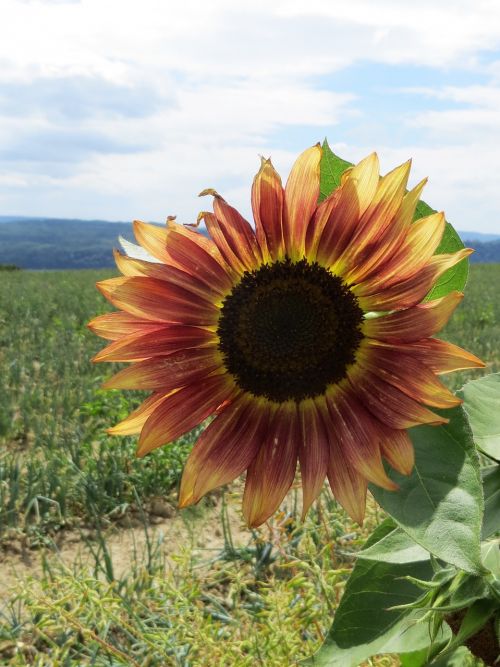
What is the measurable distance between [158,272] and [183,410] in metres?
0.14

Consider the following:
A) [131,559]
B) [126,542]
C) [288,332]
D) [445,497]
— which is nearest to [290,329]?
[288,332]

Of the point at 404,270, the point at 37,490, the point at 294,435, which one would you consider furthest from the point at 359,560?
the point at 37,490

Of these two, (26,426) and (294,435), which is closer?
(294,435)

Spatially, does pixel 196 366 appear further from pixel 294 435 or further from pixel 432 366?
pixel 432 366

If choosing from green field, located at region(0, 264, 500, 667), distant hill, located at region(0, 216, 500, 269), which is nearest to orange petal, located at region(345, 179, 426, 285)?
green field, located at region(0, 264, 500, 667)

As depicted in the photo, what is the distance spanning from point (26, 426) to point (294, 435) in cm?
329

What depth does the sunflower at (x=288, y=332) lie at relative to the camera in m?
0.70

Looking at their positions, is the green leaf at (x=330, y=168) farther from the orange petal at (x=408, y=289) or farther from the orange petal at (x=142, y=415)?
the orange petal at (x=142, y=415)

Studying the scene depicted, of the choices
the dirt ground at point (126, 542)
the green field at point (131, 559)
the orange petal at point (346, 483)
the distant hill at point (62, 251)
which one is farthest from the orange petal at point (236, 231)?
the distant hill at point (62, 251)

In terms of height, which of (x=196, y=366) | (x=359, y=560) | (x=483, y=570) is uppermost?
(x=196, y=366)

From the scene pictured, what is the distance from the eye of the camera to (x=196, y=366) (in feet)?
2.56

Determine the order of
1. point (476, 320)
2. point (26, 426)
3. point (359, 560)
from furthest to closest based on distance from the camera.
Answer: point (476, 320) → point (26, 426) → point (359, 560)

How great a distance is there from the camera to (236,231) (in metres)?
0.76

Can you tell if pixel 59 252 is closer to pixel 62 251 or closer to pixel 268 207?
pixel 62 251
